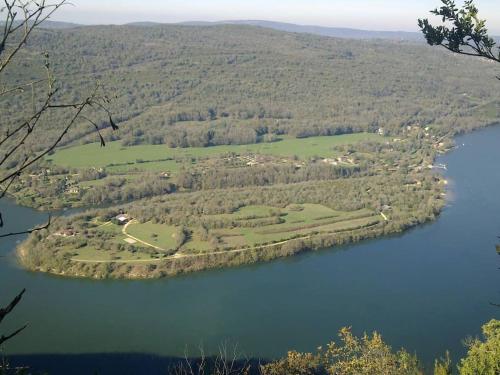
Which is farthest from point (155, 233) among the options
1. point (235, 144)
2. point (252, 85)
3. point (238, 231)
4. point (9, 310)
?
point (252, 85)

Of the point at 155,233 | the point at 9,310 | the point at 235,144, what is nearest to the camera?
the point at 9,310

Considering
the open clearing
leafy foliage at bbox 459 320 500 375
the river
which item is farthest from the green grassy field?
leafy foliage at bbox 459 320 500 375

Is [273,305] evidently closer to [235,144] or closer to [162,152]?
[162,152]

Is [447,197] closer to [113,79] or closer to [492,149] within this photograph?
[492,149]

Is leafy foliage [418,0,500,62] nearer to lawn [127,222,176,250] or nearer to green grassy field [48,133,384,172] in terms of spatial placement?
lawn [127,222,176,250]

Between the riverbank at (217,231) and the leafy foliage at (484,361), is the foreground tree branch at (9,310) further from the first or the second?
the riverbank at (217,231)

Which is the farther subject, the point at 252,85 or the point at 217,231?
the point at 252,85
